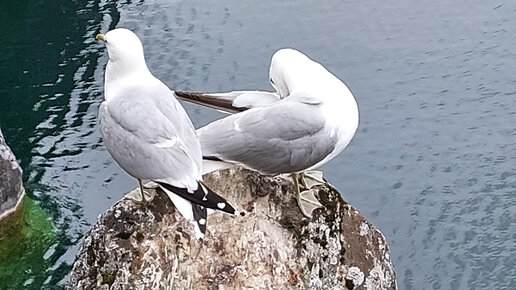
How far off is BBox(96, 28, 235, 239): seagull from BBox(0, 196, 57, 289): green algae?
396cm

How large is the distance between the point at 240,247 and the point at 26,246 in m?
4.57

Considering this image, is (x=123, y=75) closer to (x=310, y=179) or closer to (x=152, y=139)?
(x=152, y=139)

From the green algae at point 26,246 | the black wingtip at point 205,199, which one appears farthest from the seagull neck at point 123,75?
the green algae at point 26,246

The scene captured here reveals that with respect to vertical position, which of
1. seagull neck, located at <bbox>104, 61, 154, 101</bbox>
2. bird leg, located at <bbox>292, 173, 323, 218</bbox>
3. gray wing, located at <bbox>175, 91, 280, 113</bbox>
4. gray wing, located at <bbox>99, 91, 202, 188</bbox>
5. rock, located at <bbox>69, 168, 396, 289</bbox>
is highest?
seagull neck, located at <bbox>104, 61, 154, 101</bbox>

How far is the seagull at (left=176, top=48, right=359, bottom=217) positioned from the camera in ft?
15.1

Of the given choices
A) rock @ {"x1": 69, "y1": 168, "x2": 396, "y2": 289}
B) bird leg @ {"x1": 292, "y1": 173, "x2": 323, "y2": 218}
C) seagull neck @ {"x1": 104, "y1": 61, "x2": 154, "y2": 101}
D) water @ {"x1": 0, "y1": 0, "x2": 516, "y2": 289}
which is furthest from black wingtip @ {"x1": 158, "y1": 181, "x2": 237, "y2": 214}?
water @ {"x1": 0, "y1": 0, "x2": 516, "y2": 289}

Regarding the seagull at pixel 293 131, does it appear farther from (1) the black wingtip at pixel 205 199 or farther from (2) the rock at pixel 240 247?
(1) the black wingtip at pixel 205 199

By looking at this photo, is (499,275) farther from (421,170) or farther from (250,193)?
(250,193)

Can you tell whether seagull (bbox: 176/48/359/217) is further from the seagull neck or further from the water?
the water

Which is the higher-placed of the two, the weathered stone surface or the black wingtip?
the black wingtip

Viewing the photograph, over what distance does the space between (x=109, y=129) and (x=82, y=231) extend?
4.30m

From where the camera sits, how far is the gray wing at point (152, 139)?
4.31 metres

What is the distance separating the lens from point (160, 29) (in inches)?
489

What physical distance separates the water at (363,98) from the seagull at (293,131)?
3.51m
